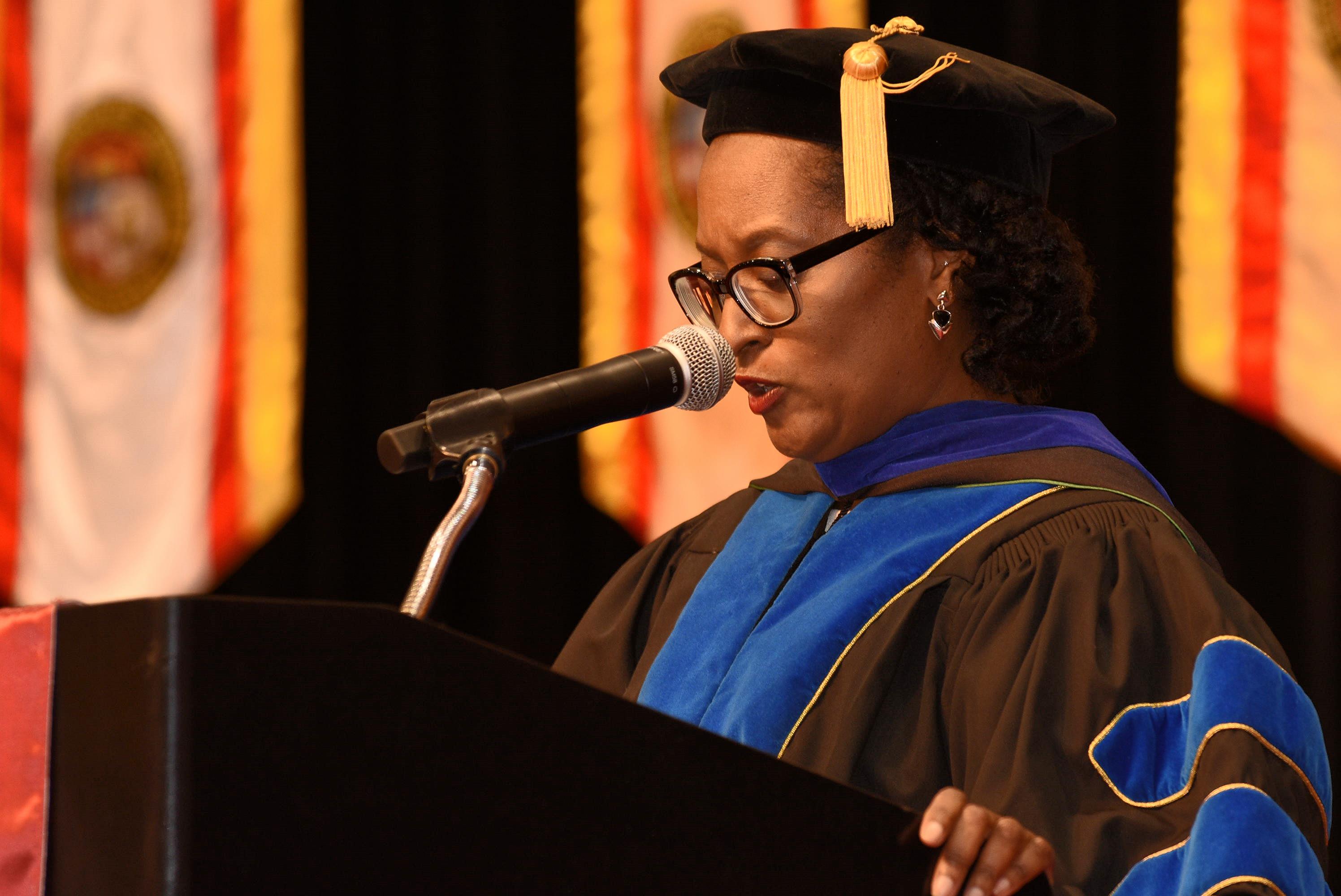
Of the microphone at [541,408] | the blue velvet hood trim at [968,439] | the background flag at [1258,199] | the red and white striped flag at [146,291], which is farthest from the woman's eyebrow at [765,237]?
the red and white striped flag at [146,291]

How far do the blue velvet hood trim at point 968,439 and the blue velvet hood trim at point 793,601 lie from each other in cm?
4

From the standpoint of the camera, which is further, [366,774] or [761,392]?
[761,392]

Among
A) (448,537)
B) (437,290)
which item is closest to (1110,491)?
(448,537)

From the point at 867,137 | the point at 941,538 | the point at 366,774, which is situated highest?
the point at 867,137

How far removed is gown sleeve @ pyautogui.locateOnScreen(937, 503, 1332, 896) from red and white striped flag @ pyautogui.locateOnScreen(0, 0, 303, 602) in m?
2.01

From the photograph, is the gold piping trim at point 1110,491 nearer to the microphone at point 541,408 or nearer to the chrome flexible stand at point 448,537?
the microphone at point 541,408

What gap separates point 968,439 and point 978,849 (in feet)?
2.39

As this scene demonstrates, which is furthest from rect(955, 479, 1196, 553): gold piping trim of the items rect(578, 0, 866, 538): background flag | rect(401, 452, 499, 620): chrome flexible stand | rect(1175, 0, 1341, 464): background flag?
rect(578, 0, 866, 538): background flag

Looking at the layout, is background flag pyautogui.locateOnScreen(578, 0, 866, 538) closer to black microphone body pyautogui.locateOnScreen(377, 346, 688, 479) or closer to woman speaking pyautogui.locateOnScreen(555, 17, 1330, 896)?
woman speaking pyautogui.locateOnScreen(555, 17, 1330, 896)

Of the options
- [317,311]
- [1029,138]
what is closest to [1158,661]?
[1029,138]

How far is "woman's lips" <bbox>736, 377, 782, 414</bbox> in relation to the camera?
4.98 ft

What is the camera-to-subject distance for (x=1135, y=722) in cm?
114

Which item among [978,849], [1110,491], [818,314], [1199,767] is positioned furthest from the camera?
[818,314]

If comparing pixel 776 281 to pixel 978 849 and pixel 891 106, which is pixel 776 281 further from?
pixel 978 849
